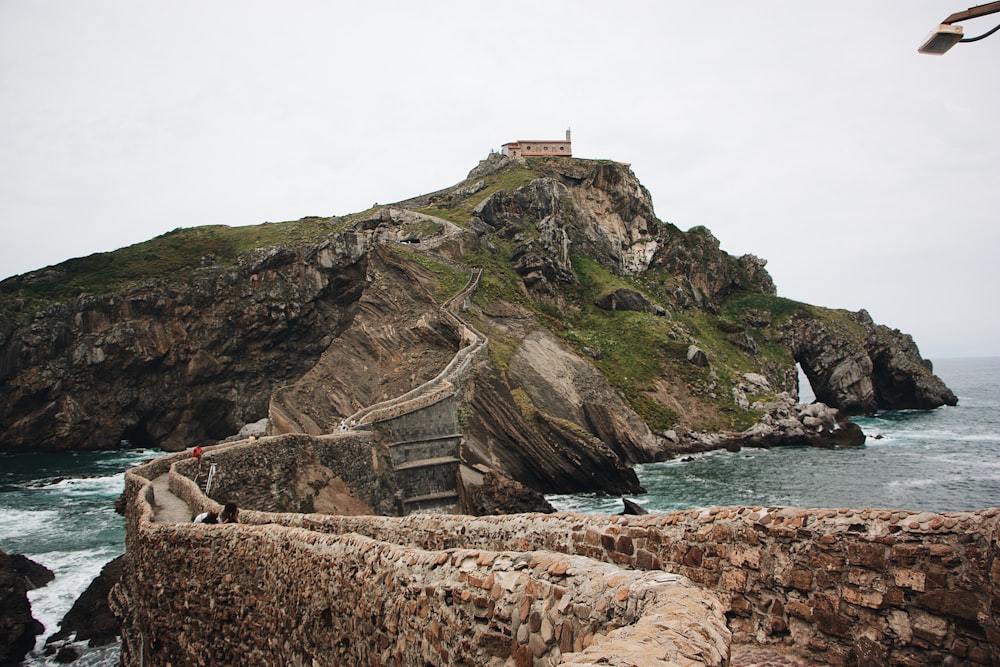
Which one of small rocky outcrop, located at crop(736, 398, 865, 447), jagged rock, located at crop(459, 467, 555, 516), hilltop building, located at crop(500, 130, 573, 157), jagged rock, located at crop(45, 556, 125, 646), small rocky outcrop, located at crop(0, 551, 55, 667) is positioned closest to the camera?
small rocky outcrop, located at crop(0, 551, 55, 667)

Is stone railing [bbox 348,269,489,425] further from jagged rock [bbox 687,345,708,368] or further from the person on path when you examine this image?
jagged rock [bbox 687,345,708,368]

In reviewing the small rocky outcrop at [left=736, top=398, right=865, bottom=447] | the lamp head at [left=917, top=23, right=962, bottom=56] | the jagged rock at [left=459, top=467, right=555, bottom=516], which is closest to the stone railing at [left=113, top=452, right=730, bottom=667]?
the lamp head at [left=917, top=23, right=962, bottom=56]

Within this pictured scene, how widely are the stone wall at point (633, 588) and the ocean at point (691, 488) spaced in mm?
15568

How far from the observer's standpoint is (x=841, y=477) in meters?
38.9

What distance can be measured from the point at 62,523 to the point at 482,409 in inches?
892

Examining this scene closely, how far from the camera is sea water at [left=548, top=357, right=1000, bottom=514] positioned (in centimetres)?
3291

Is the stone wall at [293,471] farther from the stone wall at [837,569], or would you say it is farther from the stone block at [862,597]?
the stone block at [862,597]

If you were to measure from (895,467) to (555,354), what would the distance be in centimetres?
2406

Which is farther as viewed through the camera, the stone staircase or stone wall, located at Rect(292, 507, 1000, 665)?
the stone staircase

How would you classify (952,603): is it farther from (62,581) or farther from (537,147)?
(537,147)

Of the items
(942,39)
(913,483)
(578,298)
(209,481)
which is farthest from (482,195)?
(942,39)

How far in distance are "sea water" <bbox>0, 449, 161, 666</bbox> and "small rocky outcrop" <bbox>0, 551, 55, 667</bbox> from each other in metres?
0.39

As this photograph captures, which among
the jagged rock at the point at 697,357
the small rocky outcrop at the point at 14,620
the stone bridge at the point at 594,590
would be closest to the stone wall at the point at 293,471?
the small rocky outcrop at the point at 14,620

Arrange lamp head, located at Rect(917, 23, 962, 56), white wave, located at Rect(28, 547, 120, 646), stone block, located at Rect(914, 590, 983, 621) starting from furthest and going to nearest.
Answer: white wave, located at Rect(28, 547, 120, 646) < lamp head, located at Rect(917, 23, 962, 56) < stone block, located at Rect(914, 590, 983, 621)
